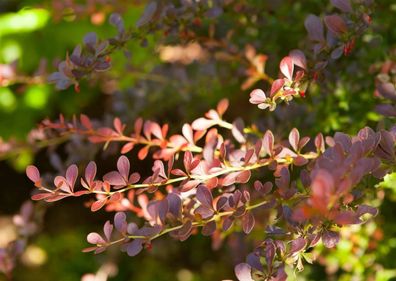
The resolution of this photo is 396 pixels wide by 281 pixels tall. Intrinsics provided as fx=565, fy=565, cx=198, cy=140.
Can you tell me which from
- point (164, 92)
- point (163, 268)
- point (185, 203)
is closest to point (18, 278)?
point (163, 268)

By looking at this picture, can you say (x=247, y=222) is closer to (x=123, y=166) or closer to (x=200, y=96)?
(x=123, y=166)

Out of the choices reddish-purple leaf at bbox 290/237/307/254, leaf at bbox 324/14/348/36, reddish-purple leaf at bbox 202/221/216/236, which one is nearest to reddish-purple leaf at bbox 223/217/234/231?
reddish-purple leaf at bbox 202/221/216/236

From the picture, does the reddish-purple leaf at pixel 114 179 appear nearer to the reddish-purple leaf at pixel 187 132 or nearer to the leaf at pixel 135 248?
the leaf at pixel 135 248

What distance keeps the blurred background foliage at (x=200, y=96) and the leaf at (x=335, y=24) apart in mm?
167

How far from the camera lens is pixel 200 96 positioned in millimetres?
1781

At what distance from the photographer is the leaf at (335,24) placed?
0.97 metres

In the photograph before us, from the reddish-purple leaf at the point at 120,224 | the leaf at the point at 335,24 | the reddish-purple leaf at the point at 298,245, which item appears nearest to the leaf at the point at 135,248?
the reddish-purple leaf at the point at 120,224

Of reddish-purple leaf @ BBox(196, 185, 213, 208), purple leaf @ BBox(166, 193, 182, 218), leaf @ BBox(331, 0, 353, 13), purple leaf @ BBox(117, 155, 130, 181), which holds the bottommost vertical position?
purple leaf @ BBox(166, 193, 182, 218)

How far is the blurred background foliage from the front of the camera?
4.48ft

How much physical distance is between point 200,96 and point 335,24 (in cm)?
84

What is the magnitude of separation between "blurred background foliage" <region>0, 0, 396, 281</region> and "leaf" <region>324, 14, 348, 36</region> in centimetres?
17

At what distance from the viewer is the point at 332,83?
133cm

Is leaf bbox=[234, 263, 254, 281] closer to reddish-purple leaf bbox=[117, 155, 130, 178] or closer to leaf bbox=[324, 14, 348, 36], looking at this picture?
reddish-purple leaf bbox=[117, 155, 130, 178]

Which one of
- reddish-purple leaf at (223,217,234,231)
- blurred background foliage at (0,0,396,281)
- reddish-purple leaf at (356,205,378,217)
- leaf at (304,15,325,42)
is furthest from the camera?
blurred background foliage at (0,0,396,281)
